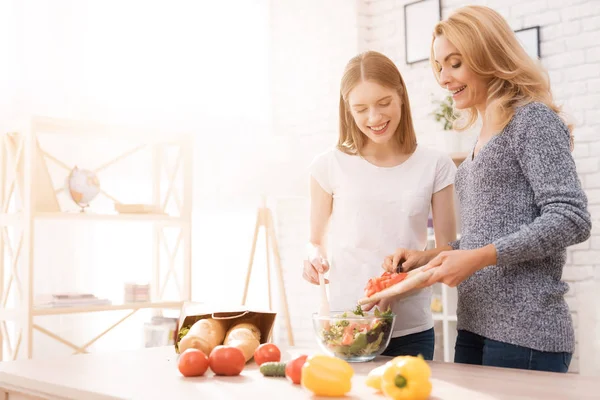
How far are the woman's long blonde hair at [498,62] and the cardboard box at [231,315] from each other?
2.35 feet

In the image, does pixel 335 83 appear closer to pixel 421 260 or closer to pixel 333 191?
pixel 333 191

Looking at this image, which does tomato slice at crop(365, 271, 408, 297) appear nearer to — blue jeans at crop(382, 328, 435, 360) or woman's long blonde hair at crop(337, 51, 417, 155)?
blue jeans at crop(382, 328, 435, 360)

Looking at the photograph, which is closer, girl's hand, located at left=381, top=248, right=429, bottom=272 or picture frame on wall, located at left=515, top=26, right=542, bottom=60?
girl's hand, located at left=381, top=248, right=429, bottom=272

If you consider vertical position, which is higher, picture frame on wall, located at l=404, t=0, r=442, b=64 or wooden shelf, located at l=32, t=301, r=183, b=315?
picture frame on wall, located at l=404, t=0, r=442, b=64

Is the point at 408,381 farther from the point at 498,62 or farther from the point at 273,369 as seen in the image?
the point at 498,62

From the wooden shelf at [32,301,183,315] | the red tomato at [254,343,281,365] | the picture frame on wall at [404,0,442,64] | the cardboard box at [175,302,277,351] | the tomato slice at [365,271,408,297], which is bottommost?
the wooden shelf at [32,301,183,315]

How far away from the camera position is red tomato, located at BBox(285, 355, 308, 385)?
1.35m

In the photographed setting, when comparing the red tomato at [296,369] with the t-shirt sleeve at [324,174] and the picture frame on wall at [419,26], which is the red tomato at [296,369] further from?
the picture frame on wall at [419,26]

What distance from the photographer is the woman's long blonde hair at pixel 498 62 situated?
1.60 meters

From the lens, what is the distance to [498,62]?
63.6 inches

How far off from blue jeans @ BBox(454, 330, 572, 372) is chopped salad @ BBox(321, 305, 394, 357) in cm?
24

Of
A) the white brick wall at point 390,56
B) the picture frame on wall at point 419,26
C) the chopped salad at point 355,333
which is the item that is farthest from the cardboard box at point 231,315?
the picture frame on wall at point 419,26

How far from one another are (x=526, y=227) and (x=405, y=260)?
395mm

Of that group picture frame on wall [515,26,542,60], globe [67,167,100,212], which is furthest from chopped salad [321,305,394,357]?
picture frame on wall [515,26,542,60]
